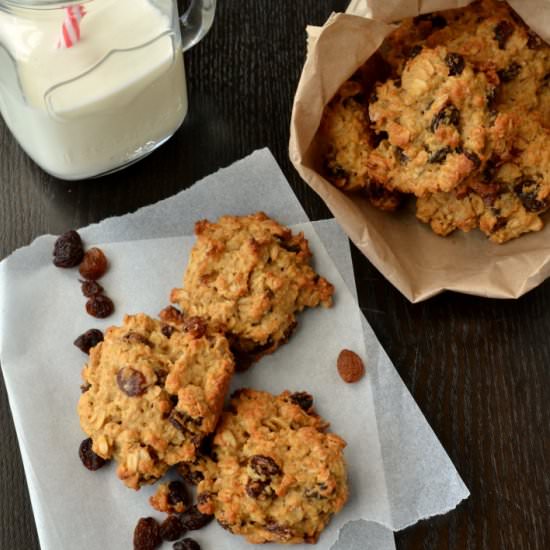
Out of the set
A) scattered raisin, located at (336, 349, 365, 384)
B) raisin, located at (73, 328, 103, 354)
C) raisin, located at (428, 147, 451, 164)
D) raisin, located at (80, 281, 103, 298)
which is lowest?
scattered raisin, located at (336, 349, 365, 384)

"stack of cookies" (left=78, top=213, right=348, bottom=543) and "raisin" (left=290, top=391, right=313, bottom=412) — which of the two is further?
"raisin" (left=290, top=391, right=313, bottom=412)

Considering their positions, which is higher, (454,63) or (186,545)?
(454,63)

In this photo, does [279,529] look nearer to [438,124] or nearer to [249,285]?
[249,285]

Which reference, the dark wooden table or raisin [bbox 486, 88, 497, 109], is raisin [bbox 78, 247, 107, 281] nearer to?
the dark wooden table

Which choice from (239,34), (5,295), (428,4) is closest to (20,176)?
(5,295)

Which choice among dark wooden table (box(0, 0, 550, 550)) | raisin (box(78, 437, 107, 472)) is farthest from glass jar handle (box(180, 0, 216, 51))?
raisin (box(78, 437, 107, 472))

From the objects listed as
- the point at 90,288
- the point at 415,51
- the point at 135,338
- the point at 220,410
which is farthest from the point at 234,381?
the point at 415,51

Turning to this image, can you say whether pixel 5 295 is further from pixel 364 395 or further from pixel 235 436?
pixel 364 395
